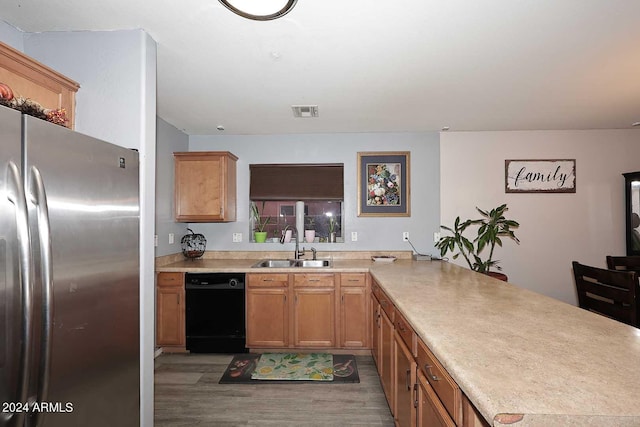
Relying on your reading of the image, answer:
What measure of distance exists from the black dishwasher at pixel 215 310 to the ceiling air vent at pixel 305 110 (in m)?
1.75

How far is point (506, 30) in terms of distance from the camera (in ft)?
6.49

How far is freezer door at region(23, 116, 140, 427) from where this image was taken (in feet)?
3.72

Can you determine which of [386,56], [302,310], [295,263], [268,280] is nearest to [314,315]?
[302,310]

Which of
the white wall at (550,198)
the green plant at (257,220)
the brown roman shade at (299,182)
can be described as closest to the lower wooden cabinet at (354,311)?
the brown roman shade at (299,182)

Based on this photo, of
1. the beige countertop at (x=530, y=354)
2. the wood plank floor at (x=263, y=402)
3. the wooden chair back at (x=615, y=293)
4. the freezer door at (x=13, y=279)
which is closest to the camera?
the beige countertop at (x=530, y=354)

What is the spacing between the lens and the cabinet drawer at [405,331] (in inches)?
68.7

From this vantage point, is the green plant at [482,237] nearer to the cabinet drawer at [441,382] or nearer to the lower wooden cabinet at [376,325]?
the lower wooden cabinet at [376,325]

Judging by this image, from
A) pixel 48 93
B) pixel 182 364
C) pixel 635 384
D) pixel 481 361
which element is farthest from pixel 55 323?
pixel 182 364

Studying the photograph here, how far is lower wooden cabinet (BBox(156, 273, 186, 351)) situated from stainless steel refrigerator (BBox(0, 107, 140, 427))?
1.99 m

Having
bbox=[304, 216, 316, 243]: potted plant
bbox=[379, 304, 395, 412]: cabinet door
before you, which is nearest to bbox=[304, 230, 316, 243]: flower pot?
bbox=[304, 216, 316, 243]: potted plant

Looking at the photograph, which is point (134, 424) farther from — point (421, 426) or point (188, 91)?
point (188, 91)

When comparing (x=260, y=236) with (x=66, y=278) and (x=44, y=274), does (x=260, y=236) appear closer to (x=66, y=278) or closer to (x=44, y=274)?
(x=66, y=278)

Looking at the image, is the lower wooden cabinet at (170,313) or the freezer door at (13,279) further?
the lower wooden cabinet at (170,313)

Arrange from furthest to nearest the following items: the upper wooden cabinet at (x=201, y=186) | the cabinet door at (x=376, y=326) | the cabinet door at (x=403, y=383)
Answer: the upper wooden cabinet at (x=201, y=186) < the cabinet door at (x=376, y=326) < the cabinet door at (x=403, y=383)
